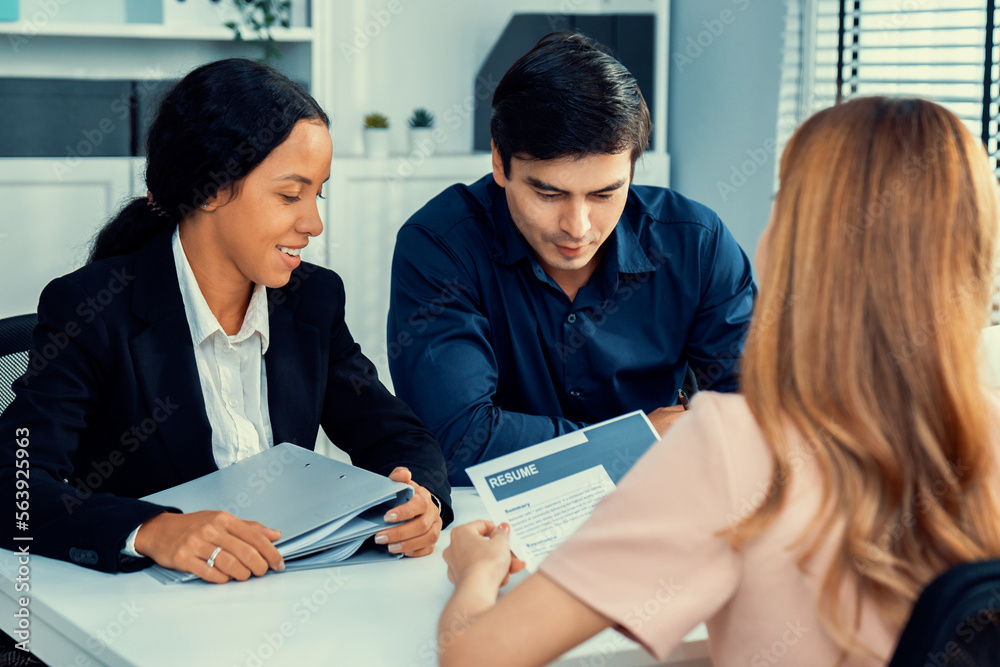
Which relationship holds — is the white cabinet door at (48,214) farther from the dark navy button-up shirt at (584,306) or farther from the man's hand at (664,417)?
the man's hand at (664,417)

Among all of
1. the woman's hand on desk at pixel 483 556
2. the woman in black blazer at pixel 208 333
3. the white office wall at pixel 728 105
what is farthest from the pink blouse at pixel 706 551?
the white office wall at pixel 728 105

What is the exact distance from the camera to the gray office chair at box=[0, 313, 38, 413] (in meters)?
1.52

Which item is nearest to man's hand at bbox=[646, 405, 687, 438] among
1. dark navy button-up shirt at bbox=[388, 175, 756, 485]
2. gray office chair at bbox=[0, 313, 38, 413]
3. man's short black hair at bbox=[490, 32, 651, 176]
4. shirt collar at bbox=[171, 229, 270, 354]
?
dark navy button-up shirt at bbox=[388, 175, 756, 485]

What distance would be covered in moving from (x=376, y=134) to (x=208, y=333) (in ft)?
5.26

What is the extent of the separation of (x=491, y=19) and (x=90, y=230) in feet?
4.77

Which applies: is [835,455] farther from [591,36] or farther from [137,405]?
[591,36]

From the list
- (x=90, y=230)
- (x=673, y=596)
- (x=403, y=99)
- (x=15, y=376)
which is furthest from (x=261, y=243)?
(x=403, y=99)

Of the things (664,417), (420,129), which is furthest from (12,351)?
(420,129)

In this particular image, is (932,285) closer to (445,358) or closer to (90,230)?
(445,358)

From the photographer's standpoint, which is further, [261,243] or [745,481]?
[261,243]

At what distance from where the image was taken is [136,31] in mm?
2586

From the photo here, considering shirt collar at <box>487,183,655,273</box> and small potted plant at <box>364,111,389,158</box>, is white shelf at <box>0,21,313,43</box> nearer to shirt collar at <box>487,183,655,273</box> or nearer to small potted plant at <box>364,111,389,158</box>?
small potted plant at <box>364,111,389,158</box>

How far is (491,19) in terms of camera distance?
3.20 metres

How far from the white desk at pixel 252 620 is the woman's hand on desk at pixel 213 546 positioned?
0.06 feet
